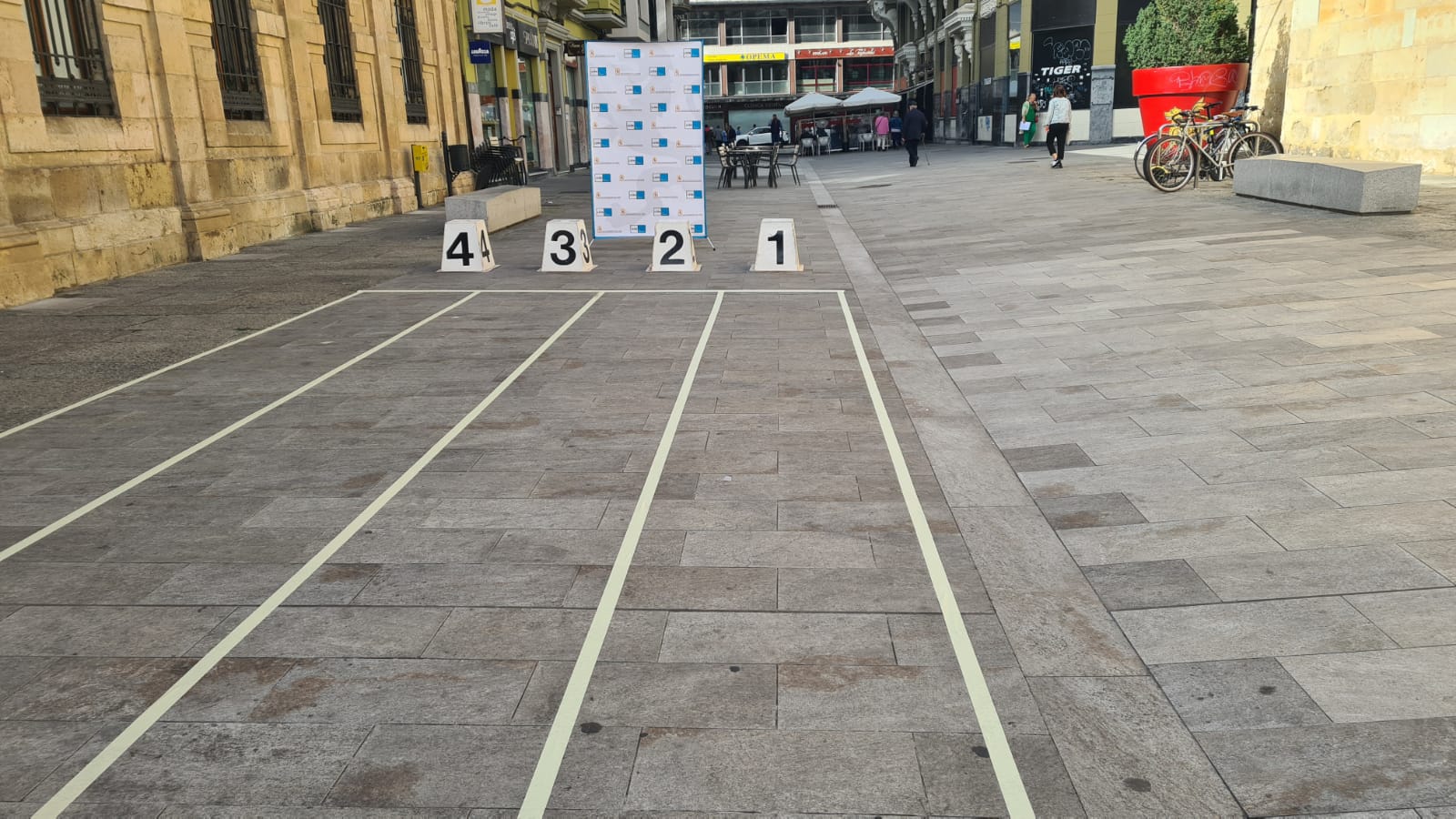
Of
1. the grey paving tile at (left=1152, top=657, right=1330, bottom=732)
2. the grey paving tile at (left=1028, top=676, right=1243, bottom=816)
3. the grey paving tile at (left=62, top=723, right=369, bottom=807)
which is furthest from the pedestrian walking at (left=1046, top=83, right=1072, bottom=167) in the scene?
the grey paving tile at (left=62, top=723, right=369, bottom=807)

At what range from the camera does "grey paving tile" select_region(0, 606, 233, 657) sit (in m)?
3.72

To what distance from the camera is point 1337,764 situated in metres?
2.93

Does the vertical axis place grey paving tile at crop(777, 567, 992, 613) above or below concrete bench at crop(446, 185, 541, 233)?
below

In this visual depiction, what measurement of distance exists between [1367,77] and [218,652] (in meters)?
19.7

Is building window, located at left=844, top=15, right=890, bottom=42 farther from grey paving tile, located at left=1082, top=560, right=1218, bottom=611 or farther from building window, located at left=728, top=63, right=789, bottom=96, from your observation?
grey paving tile, located at left=1082, top=560, right=1218, bottom=611

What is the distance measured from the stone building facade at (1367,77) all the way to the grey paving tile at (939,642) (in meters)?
16.3

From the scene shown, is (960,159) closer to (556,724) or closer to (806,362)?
(806,362)

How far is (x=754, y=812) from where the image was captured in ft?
9.16

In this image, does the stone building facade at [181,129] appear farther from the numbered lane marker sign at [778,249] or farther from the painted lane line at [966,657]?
the painted lane line at [966,657]

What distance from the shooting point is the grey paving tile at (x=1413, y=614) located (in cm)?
354

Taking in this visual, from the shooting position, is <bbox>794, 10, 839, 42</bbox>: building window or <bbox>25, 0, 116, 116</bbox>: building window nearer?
<bbox>25, 0, 116, 116</bbox>: building window

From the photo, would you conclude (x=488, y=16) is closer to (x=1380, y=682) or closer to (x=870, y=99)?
(x=870, y=99)

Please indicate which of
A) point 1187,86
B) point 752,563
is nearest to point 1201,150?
point 1187,86

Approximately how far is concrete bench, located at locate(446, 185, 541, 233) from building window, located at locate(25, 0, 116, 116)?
16.5 feet
